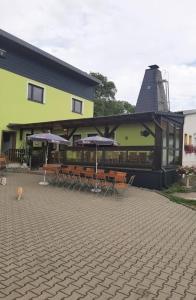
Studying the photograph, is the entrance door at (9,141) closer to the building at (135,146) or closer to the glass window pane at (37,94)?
the building at (135,146)

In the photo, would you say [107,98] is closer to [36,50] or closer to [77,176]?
[36,50]

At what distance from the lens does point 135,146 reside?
13.9m

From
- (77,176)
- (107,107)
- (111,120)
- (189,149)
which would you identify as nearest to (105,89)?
(107,107)

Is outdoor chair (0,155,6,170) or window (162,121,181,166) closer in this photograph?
window (162,121,181,166)

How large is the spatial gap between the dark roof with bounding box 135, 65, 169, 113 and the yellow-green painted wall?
657cm

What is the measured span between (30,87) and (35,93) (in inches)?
27.8

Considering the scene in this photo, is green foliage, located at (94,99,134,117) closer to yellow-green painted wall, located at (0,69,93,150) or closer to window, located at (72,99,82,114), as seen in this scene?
window, located at (72,99,82,114)

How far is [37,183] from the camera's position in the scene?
43.8 ft

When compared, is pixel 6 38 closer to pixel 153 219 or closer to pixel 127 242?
pixel 153 219

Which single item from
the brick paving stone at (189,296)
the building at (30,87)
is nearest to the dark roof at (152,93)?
the building at (30,87)

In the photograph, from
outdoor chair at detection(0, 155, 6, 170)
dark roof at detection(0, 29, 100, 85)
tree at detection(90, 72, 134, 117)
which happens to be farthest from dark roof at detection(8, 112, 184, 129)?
tree at detection(90, 72, 134, 117)

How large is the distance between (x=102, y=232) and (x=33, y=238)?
4.87ft

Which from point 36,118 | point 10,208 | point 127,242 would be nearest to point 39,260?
point 127,242

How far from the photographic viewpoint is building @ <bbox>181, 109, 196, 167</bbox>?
17.8 metres
